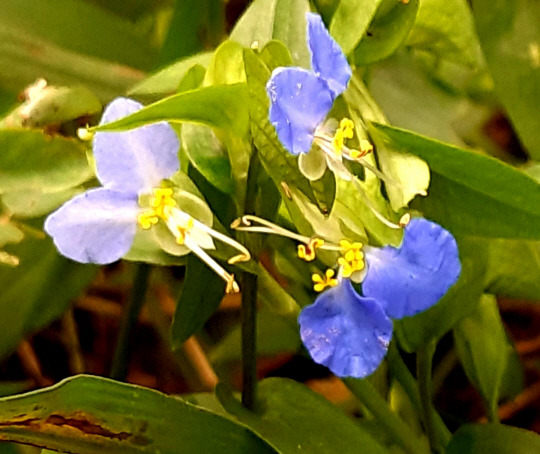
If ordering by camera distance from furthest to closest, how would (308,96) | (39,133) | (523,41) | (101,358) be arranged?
(101,358), (523,41), (39,133), (308,96)

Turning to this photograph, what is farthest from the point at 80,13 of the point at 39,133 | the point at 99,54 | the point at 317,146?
the point at 317,146

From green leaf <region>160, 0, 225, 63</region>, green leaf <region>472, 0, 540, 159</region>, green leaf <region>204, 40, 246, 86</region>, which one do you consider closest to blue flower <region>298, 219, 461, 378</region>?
green leaf <region>204, 40, 246, 86</region>

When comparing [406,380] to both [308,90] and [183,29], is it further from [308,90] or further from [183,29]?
[183,29]

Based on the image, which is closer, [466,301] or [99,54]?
[466,301]

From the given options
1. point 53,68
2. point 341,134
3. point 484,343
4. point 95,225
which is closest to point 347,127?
point 341,134

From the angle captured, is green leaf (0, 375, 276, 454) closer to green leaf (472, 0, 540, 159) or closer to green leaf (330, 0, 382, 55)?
green leaf (330, 0, 382, 55)

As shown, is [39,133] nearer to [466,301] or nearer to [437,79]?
[466,301]
